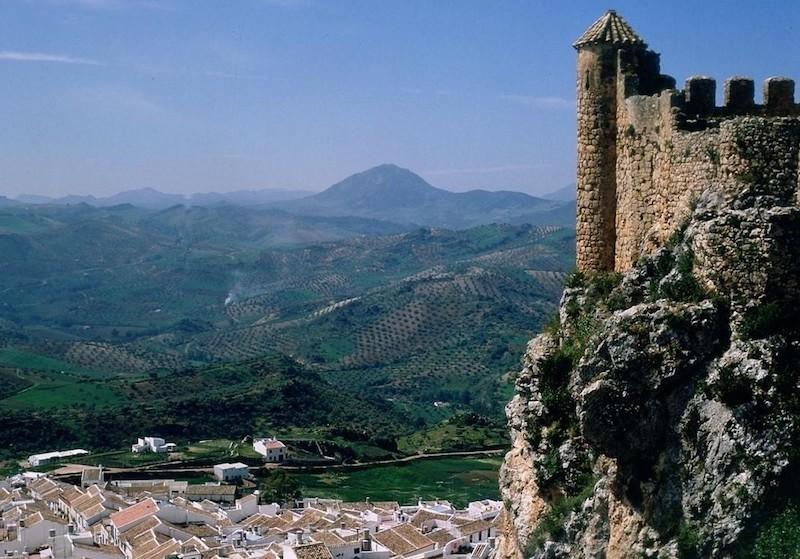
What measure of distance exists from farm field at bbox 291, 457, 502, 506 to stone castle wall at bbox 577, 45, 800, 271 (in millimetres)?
54597

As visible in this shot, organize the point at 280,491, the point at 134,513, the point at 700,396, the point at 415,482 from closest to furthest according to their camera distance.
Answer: the point at 700,396 < the point at 134,513 < the point at 280,491 < the point at 415,482

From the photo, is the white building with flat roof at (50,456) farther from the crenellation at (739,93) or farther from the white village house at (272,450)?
the crenellation at (739,93)

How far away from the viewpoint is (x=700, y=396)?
15.5m

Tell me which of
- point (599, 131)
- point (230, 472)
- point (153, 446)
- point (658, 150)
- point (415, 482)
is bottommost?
point (415, 482)

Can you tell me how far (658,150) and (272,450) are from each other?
73.7 m

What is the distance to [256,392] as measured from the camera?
12119cm

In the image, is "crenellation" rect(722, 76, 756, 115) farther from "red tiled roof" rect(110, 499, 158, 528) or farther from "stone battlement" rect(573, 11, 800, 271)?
"red tiled roof" rect(110, 499, 158, 528)

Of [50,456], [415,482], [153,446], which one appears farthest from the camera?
[153,446]

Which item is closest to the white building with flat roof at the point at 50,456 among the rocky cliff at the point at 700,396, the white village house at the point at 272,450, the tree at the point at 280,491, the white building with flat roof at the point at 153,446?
the white building with flat roof at the point at 153,446

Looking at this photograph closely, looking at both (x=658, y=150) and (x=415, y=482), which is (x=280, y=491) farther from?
(x=658, y=150)

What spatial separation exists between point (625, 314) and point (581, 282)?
3553 millimetres

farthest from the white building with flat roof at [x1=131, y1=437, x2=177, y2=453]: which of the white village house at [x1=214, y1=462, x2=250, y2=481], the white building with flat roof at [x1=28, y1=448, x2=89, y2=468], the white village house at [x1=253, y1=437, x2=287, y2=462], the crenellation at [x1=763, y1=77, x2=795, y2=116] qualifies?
the crenellation at [x1=763, y1=77, x2=795, y2=116]

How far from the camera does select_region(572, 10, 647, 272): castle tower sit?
64.9 feet

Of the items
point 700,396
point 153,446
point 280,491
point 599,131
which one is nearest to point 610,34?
point 599,131
